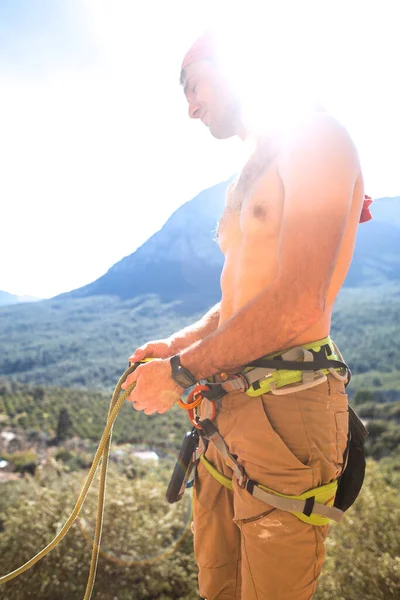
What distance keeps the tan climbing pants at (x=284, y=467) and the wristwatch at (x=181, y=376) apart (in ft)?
0.87

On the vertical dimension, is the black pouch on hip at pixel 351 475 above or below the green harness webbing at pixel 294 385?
below

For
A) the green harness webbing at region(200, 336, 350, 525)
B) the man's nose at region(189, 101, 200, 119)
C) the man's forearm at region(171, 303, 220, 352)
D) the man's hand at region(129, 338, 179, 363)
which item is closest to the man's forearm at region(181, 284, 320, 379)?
the green harness webbing at region(200, 336, 350, 525)

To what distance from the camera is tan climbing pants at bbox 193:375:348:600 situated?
1.50 metres

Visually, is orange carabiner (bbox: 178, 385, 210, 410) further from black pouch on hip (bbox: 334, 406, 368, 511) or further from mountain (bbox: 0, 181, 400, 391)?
mountain (bbox: 0, 181, 400, 391)

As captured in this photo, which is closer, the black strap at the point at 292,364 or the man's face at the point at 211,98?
the black strap at the point at 292,364

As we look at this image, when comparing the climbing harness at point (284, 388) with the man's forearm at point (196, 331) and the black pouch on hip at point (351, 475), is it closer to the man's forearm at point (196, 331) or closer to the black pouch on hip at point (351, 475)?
the black pouch on hip at point (351, 475)

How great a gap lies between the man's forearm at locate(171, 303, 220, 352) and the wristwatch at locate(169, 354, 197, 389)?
2.10ft

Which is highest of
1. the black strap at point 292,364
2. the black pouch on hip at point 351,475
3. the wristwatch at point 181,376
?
the wristwatch at point 181,376

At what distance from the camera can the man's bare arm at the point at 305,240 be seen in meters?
1.30

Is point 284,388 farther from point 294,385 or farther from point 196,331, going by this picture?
point 196,331

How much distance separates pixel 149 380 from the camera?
1.54 m

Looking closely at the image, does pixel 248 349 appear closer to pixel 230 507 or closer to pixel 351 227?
pixel 351 227

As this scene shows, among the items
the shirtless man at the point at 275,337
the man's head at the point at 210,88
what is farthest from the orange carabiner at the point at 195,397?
the man's head at the point at 210,88

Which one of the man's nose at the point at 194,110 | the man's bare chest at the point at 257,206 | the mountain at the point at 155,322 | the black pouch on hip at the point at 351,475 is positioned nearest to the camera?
the man's bare chest at the point at 257,206
